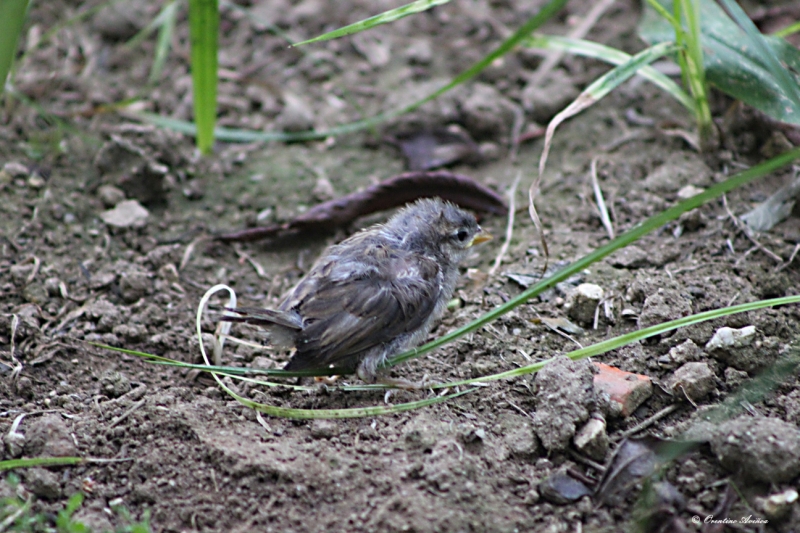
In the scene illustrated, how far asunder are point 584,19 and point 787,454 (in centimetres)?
440

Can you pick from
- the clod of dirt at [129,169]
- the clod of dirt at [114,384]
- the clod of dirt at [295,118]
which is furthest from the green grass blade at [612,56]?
the clod of dirt at [114,384]

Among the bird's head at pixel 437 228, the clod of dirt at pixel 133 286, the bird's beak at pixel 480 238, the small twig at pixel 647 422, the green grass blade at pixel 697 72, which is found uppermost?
the green grass blade at pixel 697 72

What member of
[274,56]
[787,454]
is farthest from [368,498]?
[274,56]

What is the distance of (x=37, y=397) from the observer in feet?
11.2

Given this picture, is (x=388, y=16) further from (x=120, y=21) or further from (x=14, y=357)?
(x=120, y=21)

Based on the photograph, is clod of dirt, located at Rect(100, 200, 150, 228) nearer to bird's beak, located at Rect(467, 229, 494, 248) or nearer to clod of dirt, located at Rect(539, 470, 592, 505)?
bird's beak, located at Rect(467, 229, 494, 248)

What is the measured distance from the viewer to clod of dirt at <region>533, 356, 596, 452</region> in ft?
9.74

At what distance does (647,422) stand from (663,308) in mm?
733

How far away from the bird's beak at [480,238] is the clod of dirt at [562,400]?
53.9 inches

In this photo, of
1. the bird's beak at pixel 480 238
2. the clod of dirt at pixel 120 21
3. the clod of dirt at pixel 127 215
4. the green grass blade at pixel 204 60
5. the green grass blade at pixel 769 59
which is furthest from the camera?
the clod of dirt at pixel 120 21

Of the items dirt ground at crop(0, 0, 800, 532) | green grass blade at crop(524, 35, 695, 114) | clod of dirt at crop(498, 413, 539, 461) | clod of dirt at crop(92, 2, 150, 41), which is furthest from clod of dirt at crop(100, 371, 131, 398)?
clod of dirt at crop(92, 2, 150, 41)

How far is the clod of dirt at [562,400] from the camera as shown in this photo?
2969 mm

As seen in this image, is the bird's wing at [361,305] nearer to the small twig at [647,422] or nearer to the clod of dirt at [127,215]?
the small twig at [647,422]

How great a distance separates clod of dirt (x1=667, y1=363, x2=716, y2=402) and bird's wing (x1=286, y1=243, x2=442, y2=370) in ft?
4.12
